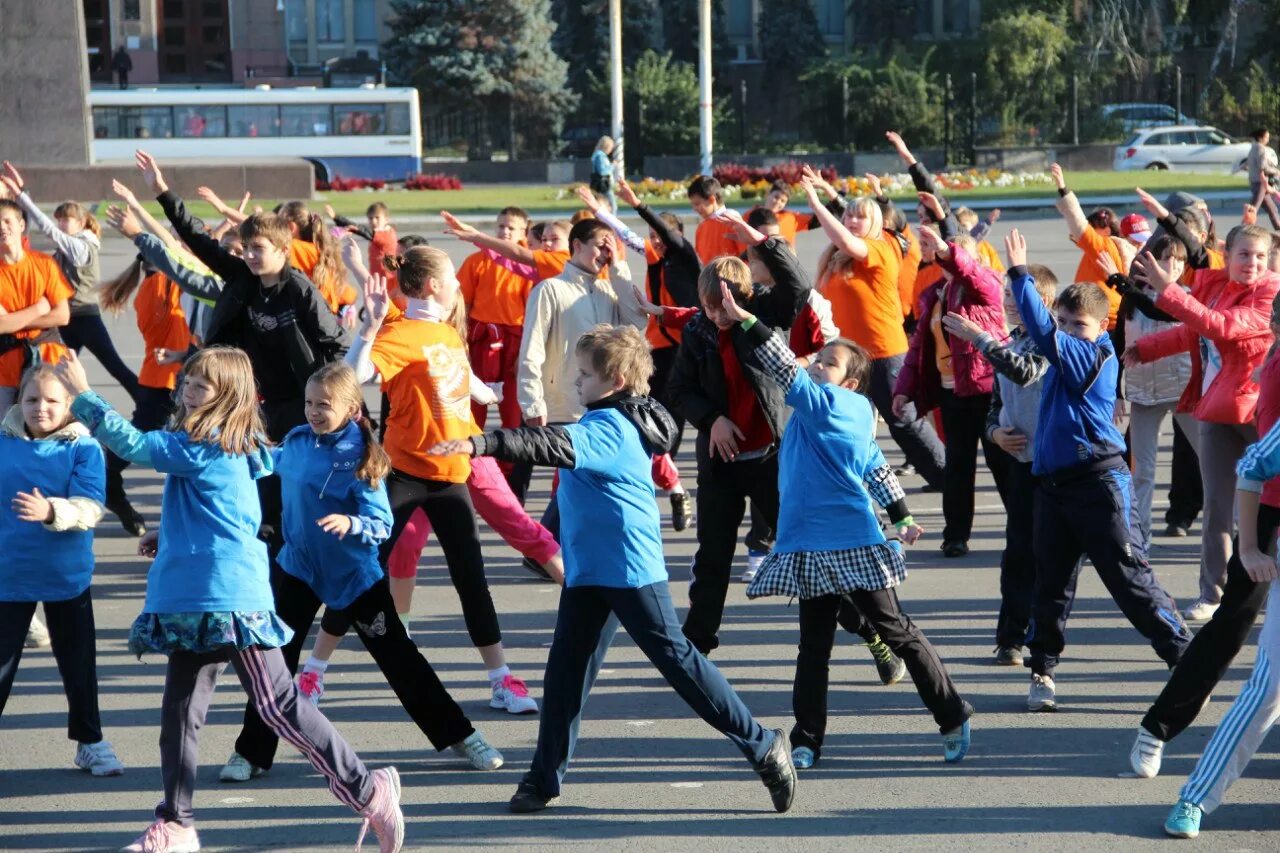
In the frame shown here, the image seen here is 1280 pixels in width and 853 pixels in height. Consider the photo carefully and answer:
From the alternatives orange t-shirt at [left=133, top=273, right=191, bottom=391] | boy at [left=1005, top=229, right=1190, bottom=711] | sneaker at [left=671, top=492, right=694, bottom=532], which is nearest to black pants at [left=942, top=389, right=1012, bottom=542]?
sneaker at [left=671, top=492, right=694, bottom=532]

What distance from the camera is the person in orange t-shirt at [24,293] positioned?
8461mm

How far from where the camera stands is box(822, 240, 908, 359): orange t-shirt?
29.8ft

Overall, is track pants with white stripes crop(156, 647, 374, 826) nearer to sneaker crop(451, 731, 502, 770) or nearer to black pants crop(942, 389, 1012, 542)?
sneaker crop(451, 731, 502, 770)

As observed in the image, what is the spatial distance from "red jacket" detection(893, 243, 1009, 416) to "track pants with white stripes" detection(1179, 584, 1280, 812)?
2.65m

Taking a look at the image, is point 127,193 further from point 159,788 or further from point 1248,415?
point 1248,415

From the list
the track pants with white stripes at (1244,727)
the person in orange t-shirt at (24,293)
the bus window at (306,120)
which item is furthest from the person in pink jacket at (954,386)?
the bus window at (306,120)

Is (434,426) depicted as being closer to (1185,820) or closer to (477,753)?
(477,753)

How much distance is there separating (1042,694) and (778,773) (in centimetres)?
150

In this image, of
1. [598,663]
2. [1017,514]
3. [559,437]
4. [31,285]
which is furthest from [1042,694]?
[31,285]

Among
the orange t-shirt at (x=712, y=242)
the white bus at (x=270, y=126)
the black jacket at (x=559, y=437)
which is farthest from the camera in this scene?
the white bus at (x=270, y=126)

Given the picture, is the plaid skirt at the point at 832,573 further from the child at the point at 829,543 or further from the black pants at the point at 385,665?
the black pants at the point at 385,665

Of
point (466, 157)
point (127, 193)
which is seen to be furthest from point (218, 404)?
point (466, 157)

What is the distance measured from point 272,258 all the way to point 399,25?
51654 millimetres

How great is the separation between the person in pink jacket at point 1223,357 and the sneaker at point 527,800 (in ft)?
9.68
